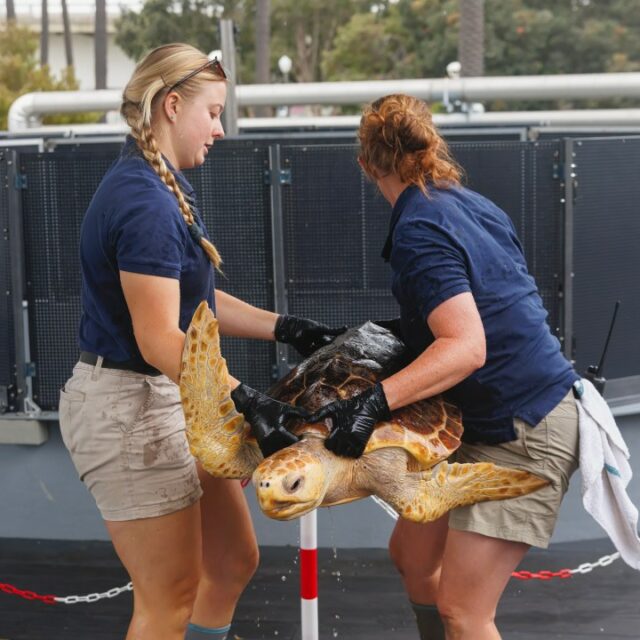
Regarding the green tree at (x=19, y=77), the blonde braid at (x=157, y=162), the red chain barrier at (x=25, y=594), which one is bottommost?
the red chain barrier at (x=25, y=594)

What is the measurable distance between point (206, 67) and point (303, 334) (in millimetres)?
850

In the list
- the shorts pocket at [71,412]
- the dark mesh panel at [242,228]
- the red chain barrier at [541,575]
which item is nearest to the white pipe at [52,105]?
the dark mesh panel at [242,228]

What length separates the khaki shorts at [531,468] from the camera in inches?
104

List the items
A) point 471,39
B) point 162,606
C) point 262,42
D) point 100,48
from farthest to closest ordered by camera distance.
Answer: point 100,48 < point 262,42 < point 471,39 < point 162,606

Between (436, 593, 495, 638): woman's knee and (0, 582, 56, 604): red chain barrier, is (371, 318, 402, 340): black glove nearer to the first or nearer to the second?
(436, 593, 495, 638): woman's knee

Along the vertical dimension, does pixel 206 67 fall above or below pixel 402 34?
below

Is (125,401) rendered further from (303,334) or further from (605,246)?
(605,246)

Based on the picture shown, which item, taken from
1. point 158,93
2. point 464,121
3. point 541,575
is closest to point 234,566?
point 158,93

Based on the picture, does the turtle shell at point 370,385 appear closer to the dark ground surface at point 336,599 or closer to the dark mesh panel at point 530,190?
the dark ground surface at point 336,599

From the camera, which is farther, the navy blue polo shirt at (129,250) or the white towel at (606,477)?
the white towel at (606,477)

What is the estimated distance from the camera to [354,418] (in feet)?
7.54

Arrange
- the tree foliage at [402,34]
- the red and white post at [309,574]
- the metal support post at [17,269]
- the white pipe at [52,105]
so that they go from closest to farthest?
the red and white post at [309,574] < the metal support post at [17,269] < the white pipe at [52,105] < the tree foliage at [402,34]

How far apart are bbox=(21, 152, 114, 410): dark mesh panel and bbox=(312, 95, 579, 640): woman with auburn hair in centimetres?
269

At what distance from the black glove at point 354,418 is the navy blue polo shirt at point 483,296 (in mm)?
243
